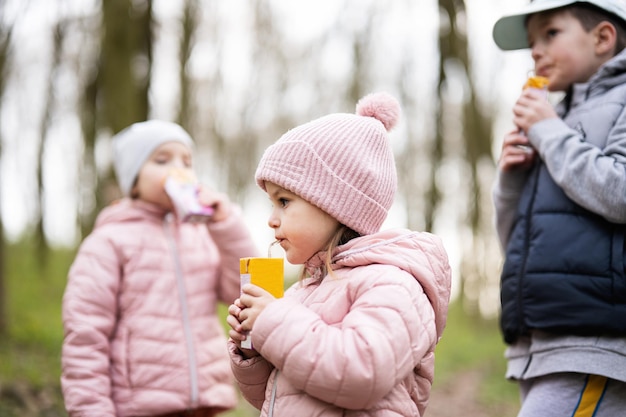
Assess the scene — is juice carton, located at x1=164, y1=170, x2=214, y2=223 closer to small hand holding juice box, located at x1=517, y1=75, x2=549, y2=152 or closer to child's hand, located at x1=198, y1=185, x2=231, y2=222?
child's hand, located at x1=198, y1=185, x2=231, y2=222

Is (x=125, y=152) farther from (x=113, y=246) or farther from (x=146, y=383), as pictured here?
(x=146, y=383)

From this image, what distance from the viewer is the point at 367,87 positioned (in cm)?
1556

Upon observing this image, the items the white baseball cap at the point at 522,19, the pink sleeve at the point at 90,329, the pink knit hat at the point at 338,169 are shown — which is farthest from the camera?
the pink sleeve at the point at 90,329

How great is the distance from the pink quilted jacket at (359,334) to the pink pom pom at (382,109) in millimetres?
427

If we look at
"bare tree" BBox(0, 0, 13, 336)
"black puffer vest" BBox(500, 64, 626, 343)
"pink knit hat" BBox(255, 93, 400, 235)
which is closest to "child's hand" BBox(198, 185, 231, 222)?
"pink knit hat" BBox(255, 93, 400, 235)

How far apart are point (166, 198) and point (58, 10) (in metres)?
7.63

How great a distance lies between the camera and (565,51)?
273 centimetres

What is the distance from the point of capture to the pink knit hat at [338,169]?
6.90 feet

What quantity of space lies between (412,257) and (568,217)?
79 cm

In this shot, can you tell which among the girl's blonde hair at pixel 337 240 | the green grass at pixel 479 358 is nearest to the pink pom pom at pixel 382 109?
the girl's blonde hair at pixel 337 240

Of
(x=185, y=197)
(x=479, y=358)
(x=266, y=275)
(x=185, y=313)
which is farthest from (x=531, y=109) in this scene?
(x=479, y=358)

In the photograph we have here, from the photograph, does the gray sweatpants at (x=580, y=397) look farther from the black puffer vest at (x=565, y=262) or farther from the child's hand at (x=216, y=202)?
the child's hand at (x=216, y=202)

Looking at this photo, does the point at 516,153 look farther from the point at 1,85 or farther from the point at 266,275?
the point at 1,85

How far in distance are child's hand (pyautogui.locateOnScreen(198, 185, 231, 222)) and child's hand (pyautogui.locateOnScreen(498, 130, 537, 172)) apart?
140 centimetres
